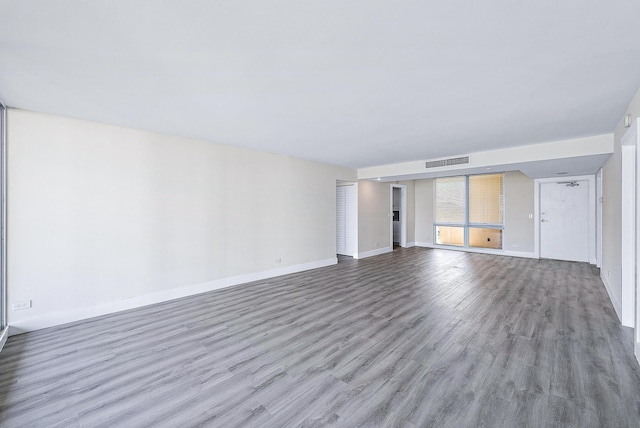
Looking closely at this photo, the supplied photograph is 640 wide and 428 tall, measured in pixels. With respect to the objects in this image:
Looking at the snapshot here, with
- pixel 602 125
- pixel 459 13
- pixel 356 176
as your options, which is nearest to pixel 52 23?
pixel 459 13

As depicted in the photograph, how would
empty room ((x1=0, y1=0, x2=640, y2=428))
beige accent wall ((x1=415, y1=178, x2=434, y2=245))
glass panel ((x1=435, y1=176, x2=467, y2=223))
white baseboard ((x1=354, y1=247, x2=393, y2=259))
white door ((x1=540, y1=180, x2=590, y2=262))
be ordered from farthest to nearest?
beige accent wall ((x1=415, y1=178, x2=434, y2=245)) < glass panel ((x1=435, y1=176, x2=467, y2=223)) < white baseboard ((x1=354, y1=247, x2=393, y2=259)) < white door ((x1=540, y1=180, x2=590, y2=262)) < empty room ((x1=0, y1=0, x2=640, y2=428))

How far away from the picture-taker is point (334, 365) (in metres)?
2.29

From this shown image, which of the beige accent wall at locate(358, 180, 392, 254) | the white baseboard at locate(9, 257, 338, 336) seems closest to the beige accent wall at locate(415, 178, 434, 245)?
the beige accent wall at locate(358, 180, 392, 254)

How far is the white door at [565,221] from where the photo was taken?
253 inches

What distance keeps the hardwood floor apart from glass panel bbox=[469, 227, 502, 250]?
3.98 meters

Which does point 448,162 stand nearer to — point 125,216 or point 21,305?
point 125,216

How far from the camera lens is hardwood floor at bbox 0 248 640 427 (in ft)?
5.74

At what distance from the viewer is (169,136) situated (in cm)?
397

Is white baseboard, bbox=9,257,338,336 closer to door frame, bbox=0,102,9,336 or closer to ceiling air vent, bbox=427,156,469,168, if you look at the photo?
door frame, bbox=0,102,9,336

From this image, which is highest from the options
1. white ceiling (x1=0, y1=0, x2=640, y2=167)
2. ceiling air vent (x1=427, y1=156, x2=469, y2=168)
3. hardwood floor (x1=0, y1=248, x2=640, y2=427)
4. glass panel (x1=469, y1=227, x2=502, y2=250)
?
white ceiling (x1=0, y1=0, x2=640, y2=167)

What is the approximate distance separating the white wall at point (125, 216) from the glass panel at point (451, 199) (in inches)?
234

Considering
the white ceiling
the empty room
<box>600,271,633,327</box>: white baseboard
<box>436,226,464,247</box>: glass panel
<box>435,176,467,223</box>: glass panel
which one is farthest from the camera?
<box>436,226,464,247</box>: glass panel

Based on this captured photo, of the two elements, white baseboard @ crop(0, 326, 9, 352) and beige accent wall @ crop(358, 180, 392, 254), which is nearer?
white baseboard @ crop(0, 326, 9, 352)

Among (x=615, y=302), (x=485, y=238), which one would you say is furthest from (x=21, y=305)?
(x=485, y=238)
